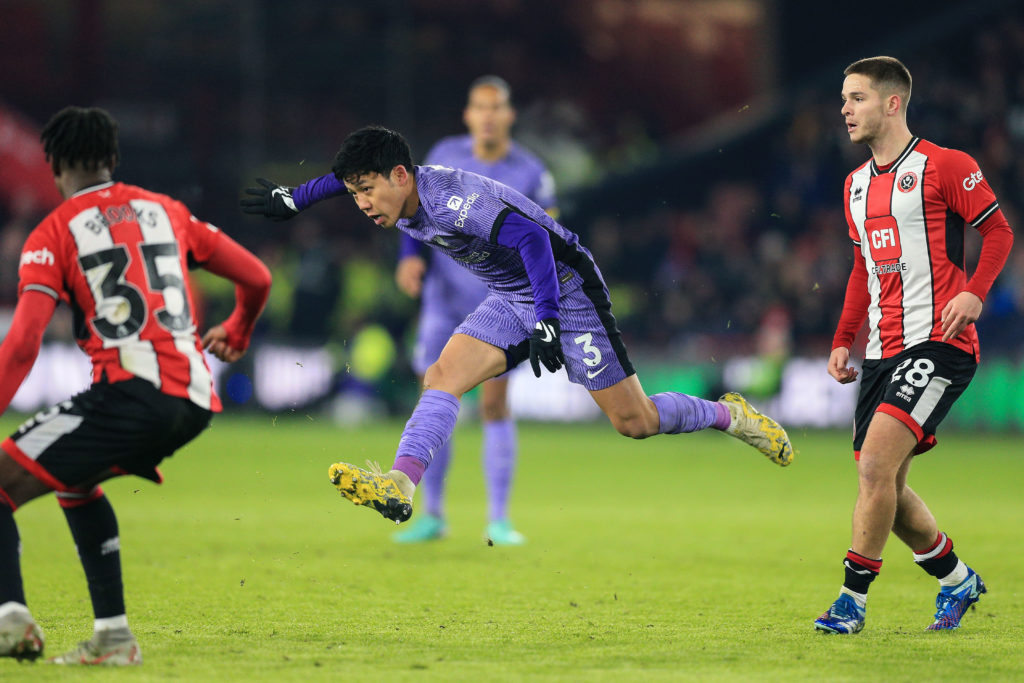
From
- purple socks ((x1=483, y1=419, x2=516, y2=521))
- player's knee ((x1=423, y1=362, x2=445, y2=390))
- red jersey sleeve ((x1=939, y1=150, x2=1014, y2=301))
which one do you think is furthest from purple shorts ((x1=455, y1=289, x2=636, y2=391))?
purple socks ((x1=483, y1=419, x2=516, y2=521))

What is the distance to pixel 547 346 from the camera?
504 centimetres

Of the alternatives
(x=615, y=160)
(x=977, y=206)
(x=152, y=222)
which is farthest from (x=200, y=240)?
(x=615, y=160)

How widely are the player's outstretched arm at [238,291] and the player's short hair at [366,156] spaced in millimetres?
723

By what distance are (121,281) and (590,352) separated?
2.19m

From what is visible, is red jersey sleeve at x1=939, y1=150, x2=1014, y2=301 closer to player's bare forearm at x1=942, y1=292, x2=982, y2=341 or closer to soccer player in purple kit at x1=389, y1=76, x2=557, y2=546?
player's bare forearm at x1=942, y1=292, x2=982, y2=341

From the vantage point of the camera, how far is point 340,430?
51.3 feet

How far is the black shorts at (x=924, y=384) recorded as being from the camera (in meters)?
4.95

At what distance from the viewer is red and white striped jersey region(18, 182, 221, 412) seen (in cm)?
413

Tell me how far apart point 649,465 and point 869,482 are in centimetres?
806

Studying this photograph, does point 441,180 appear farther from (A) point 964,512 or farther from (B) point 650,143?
(B) point 650,143

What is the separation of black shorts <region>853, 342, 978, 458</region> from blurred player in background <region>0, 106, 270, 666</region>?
Answer: 2535 mm

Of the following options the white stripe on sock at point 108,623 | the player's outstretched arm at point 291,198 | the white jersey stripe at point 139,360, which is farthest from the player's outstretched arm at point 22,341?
the player's outstretched arm at point 291,198

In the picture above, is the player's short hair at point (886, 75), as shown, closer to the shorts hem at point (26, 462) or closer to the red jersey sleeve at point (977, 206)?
the red jersey sleeve at point (977, 206)

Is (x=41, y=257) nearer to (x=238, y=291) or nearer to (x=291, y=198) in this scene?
(x=238, y=291)
